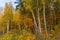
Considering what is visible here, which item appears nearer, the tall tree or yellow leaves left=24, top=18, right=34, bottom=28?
yellow leaves left=24, top=18, right=34, bottom=28

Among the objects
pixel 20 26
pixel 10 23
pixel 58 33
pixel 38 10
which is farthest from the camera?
pixel 10 23

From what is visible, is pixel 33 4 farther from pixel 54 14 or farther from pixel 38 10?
pixel 54 14

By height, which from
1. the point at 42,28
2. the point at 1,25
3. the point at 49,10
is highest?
the point at 49,10

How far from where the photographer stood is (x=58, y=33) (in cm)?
2316

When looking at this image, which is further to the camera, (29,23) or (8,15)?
(8,15)

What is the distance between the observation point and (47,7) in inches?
1179

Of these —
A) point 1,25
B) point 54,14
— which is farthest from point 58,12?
point 1,25

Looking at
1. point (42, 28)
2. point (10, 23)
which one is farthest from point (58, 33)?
point (10, 23)

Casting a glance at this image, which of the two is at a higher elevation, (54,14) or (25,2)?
(25,2)

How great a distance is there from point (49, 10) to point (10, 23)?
1197 cm

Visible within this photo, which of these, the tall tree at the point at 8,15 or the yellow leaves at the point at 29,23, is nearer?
the yellow leaves at the point at 29,23

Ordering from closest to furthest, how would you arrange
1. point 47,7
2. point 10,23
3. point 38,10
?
1. point 38,10
2. point 47,7
3. point 10,23

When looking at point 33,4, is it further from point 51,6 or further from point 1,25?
point 1,25

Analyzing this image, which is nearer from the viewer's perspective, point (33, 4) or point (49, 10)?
point (33, 4)
